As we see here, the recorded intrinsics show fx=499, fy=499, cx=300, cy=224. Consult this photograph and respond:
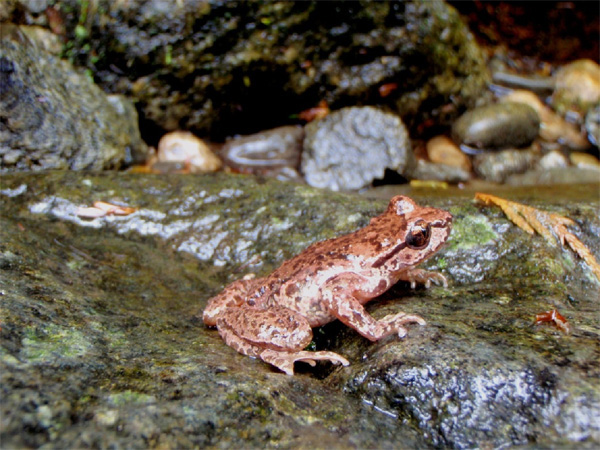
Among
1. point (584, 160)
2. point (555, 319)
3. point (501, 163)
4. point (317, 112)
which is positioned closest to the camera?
point (555, 319)

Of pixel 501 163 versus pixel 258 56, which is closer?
pixel 258 56

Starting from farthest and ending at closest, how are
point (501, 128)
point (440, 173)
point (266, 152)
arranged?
point (501, 128)
point (266, 152)
point (440, 173)

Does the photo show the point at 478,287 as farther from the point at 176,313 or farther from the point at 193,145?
the point at 193,145

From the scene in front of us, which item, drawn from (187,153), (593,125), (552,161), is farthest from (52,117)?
(593,125)

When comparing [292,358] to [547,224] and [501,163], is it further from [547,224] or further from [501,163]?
[501,163]

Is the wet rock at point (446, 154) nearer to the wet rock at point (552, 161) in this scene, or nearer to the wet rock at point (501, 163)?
the wet rock at point (501, 163)

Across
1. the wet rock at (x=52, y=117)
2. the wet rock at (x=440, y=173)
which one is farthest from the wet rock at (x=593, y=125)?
the wet rock at (x=52, y=117)

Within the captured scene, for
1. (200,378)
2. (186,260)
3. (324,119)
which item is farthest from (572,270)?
(324,119)
